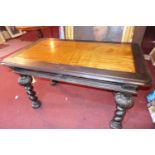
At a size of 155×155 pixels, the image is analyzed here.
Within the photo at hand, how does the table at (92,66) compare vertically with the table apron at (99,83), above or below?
above

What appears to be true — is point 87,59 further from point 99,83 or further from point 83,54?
point 99,83

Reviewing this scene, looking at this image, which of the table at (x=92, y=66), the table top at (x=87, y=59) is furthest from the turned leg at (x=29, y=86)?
the table top at (x=87, y=59)

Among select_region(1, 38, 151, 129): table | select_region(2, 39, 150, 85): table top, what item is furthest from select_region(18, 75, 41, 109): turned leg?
select_region(2, 39, 150, 85): table top

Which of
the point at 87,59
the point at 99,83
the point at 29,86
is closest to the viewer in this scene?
the point at 99,83

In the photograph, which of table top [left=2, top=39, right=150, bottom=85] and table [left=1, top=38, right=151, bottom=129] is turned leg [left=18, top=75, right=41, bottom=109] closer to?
table [left=1, top=38, right=151, bottom=129]

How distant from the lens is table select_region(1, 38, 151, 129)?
3.02 feet

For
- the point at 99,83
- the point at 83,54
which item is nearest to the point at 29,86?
the point at 83,54

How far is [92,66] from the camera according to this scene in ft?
3.35

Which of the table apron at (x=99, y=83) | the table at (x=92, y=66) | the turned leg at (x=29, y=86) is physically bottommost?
the turned leg at (x=29, y=86)

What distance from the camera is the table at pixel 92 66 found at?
92cm

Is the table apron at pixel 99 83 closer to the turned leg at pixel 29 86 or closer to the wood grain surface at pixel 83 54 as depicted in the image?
the wood grain surface at pixel 83 54

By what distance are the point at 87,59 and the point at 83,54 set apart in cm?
10
